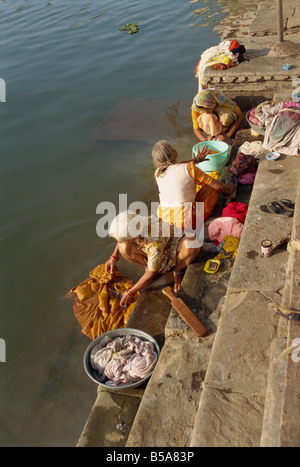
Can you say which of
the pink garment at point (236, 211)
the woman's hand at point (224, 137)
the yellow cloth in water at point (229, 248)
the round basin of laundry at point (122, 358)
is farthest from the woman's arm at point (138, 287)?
the woman's hand at point (224, 137)

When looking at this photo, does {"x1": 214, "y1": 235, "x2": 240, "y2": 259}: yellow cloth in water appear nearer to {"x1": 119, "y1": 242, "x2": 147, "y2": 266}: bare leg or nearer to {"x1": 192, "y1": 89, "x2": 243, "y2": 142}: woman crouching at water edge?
{"x1": 119, "y1": 242, "x2": 147, "y2": 266}: bare leg

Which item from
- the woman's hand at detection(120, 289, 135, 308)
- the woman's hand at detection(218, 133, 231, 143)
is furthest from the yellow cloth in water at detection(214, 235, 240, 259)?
the woman's hand at detection(218, 133, 231, 143)

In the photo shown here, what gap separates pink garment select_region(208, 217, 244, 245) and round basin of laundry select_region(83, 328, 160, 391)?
1.35m

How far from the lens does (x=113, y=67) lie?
10.5 meters

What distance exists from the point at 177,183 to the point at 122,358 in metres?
1.71

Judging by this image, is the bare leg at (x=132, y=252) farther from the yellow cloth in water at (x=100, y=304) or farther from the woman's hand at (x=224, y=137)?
the woman's hand at (x=224, y=137)

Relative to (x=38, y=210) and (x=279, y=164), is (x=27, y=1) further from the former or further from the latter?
(x=279, y=164)

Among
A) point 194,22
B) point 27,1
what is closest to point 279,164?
point 194,22

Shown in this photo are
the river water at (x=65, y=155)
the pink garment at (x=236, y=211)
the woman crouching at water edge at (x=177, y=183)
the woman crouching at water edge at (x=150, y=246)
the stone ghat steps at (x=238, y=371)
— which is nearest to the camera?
the stone ghat steps at (x=238, y=371)

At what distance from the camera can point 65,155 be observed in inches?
298

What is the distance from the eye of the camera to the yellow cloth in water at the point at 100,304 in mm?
3994

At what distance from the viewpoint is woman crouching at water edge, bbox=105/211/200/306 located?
3.56m

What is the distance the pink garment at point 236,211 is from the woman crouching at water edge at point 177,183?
25cm

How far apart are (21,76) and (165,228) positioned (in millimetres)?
8772
